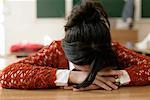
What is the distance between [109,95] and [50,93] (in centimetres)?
20

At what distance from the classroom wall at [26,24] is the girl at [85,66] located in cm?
459

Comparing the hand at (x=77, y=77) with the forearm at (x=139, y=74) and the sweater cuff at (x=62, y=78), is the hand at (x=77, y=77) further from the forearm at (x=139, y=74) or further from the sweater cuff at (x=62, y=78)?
the forearm at (x=139, y=74)

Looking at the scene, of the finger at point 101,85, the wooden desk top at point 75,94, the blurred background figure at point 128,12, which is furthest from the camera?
the blurred background figure at point 128,12

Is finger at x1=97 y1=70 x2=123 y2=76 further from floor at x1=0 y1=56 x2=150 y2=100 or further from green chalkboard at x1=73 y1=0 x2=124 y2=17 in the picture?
green chalkboard at x1=73 y1=0 x2=124 y2=17

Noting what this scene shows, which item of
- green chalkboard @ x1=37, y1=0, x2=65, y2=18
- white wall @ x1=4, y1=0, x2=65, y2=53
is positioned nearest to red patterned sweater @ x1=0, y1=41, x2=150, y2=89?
white wall @ x1=4, y1=0, x2=65, y2=53

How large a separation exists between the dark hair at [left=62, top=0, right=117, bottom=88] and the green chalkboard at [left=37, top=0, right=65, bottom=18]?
4739 mm

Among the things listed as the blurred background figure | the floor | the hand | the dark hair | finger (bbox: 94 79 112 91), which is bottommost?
the floor

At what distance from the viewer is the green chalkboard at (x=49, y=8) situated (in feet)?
19.0

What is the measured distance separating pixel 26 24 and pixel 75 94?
488cm

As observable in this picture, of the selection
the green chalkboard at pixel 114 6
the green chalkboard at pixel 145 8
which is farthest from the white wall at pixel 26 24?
the green chalkboard at pixel 145 8

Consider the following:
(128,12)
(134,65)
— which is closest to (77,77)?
(134,65)

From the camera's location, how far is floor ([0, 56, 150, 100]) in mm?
970

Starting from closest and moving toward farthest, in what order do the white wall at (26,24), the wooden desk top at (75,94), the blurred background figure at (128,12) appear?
the wooden desk top at (75,94) < the blurred background figure at (128,12) < the white wall at (26,24)

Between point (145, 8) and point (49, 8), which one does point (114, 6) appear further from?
point (49, 8)
